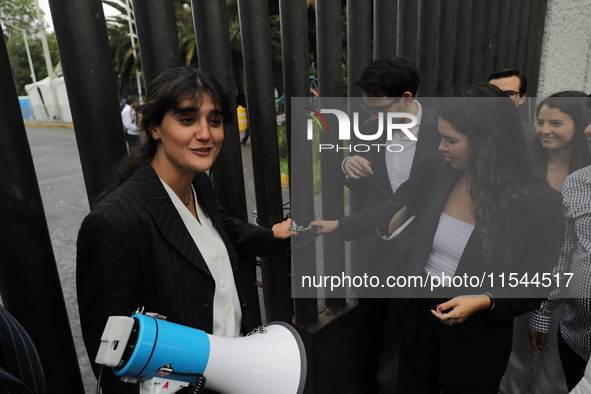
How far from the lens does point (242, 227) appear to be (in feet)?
6.49

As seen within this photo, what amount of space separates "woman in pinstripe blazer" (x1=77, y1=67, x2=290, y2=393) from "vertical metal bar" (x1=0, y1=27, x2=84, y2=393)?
11.1 inches

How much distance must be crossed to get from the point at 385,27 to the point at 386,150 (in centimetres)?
88

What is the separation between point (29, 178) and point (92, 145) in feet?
0.83

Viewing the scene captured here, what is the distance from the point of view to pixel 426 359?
2057 mm

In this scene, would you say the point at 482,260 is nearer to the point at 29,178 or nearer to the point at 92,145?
the point at 92,145

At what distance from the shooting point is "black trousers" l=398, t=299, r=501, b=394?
194cm

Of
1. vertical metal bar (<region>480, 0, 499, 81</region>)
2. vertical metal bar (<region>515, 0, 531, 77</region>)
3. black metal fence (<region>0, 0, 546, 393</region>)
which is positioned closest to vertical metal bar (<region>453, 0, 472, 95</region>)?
black metal fence (<region>0, 0, 546, 393</region>)

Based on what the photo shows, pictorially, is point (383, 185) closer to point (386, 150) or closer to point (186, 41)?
point (386, 150)

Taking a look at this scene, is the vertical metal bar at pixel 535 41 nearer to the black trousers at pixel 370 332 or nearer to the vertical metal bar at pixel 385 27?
the vertical metal bar at pixel 385 27

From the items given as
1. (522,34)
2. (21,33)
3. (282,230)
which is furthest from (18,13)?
(282,230)

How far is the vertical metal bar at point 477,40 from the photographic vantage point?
3.63 metres

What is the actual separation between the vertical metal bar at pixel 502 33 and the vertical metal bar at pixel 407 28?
1.50 metres

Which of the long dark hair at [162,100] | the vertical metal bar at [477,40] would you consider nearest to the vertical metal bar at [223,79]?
the long dark hair at [162,100]

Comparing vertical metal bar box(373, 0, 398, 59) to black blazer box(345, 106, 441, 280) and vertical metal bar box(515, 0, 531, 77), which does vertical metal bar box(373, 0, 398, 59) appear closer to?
black blazer box(345, 106, 441, 280)
